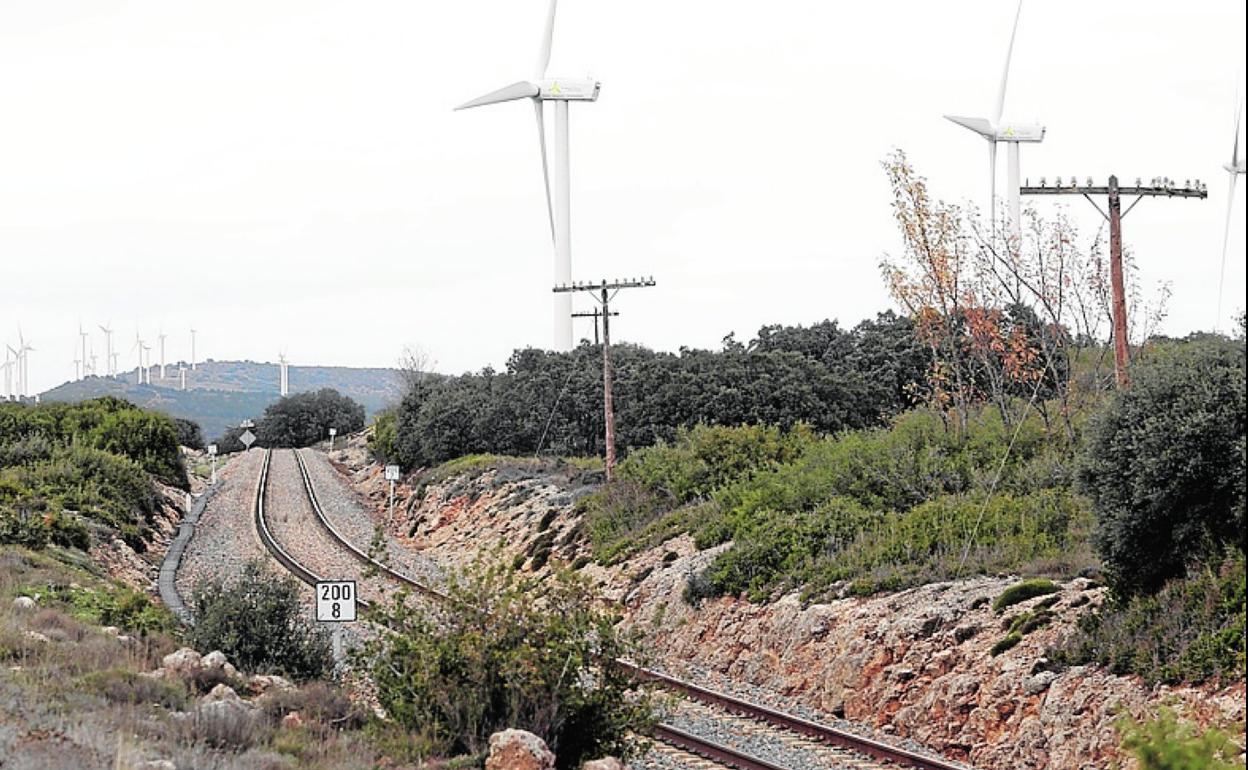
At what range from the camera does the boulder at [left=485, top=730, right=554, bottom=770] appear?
1252cm

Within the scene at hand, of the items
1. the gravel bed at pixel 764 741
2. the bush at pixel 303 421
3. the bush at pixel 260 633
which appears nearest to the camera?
the gravel bed at pixel 764 741

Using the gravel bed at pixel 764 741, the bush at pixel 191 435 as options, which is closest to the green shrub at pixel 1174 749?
the gravel bed at pixel 764 741

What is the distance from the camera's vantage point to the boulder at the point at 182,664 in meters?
16.2

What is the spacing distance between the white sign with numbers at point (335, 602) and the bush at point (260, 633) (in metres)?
1.58

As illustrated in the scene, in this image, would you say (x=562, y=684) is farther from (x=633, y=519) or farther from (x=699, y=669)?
(x=633, y=519)

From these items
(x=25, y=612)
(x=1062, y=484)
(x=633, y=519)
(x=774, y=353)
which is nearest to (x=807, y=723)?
(x=1062, y=484)

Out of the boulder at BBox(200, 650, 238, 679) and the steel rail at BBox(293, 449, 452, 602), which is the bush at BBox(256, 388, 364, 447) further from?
the boulder at BBox(200, 650, 238, 679)

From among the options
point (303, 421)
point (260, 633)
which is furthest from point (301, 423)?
point (260, 633)

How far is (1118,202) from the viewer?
22.8 meters

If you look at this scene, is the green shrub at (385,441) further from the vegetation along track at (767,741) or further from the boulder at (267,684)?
the boulder at (267,684)

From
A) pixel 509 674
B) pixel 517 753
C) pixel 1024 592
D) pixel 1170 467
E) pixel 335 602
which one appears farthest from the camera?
pixel 1024 592

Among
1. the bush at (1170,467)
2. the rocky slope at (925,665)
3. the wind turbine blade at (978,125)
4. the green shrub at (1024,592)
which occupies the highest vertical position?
the wind turbine blade at (978,125)

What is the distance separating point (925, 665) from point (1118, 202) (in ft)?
27.8

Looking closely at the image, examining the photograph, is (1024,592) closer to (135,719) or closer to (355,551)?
(135,719)
